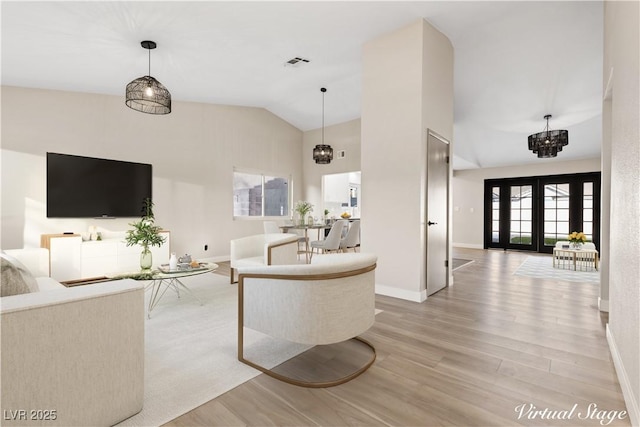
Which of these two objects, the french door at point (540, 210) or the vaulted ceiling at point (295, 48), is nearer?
the vaulted ceiling at point (295, 48)

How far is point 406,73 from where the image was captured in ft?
12.2

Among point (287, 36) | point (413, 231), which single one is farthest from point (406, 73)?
point (413, 231)

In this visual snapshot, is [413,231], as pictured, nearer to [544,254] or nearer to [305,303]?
[305,303]

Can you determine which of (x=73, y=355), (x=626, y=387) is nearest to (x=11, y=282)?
(x=73, y=355)

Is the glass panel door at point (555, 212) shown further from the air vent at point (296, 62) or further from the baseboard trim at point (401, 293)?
the air vent at point (296, 62)

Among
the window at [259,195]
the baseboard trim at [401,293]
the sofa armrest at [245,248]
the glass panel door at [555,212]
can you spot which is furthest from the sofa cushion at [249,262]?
the glass panel door at [555,212]

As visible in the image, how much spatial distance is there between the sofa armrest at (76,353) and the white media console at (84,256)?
9.31ft

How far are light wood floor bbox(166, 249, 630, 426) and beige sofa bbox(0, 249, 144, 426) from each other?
341 mm

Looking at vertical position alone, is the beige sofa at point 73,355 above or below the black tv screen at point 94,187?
below

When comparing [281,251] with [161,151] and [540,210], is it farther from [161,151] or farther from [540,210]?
[540,210]

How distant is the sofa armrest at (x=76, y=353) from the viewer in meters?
1.21

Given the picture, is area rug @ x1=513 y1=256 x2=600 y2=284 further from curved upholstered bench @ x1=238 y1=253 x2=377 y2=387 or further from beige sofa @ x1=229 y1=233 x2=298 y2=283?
curved upholstered bench @ x1=238 y1=253 x2=377 y2=387

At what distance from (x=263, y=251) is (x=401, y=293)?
80.1 inches

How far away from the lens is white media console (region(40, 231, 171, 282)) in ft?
14.0
